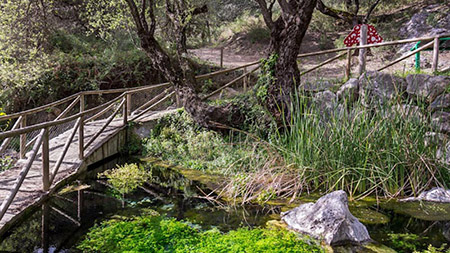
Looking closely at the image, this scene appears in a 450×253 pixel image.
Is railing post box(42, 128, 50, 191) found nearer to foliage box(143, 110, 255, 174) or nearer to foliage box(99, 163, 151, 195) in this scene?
foliage box(99, 163, 151, 195)

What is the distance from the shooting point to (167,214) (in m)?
5.06

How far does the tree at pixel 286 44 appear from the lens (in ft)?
23.8

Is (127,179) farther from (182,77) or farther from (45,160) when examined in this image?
(182,77)

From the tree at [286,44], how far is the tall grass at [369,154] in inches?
71.0

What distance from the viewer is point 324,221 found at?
13.9 feet

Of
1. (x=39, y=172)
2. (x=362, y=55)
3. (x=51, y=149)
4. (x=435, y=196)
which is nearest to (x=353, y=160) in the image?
(x=435, y=196)

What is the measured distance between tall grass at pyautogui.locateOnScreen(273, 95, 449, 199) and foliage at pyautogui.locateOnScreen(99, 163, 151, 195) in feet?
8.75

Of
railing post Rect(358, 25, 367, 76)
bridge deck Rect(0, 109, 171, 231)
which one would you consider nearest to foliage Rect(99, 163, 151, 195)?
bridge deck Rect(0, 109, 171, 231)

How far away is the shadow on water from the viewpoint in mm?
4250

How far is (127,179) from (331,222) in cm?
368

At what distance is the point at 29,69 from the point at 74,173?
6.56 metres

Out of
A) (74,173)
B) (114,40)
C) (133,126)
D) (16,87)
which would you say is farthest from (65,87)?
(74,173)

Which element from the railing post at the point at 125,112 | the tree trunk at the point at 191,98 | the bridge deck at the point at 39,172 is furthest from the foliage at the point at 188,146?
the bridge deck at the point at 39,172

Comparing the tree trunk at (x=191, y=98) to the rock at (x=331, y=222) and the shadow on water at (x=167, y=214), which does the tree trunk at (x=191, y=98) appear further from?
Result: the rock at (x=331, y=222)
